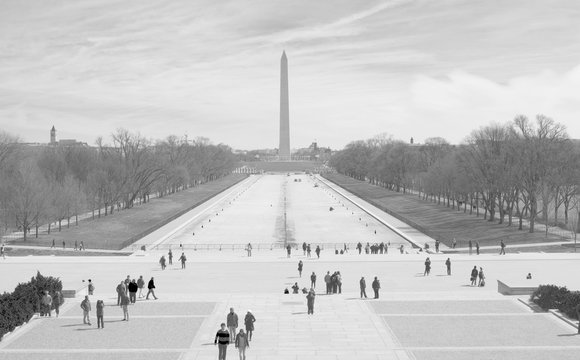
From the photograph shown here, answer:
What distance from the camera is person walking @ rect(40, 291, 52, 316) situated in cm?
2092

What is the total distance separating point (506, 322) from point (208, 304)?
10.0 m

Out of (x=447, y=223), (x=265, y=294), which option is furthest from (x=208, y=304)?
(x=447, y=223)

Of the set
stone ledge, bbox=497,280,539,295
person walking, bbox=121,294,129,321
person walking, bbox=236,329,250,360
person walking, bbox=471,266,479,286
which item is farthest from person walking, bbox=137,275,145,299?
stone ledge, bbox=497,280,539,295

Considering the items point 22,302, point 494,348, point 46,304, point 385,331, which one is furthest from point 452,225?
point 22,302

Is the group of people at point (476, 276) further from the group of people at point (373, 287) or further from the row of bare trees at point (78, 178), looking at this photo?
the row of bare trees at point (78, 178)

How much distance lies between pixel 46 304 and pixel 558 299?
55.2 ft

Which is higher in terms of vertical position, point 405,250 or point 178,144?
point 178,144

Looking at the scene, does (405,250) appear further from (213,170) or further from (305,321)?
(213,170)

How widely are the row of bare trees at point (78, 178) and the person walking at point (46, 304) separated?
29.9 meters

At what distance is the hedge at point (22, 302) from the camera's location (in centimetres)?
1918

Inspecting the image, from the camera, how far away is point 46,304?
68.7 feet

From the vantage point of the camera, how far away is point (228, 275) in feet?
99.9

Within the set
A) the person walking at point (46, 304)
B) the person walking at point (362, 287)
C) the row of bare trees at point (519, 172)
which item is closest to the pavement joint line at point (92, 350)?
the person walking at point (46, 304)

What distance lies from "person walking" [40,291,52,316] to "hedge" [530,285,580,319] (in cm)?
1643
